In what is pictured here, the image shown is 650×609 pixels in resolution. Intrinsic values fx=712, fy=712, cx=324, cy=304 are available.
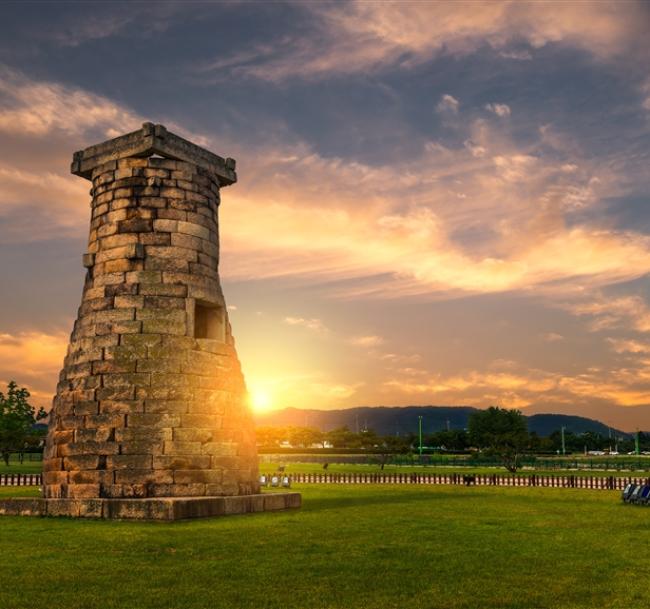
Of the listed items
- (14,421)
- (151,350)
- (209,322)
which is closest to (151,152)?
(209,322)

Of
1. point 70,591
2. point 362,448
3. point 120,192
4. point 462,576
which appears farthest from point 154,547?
point 362,448

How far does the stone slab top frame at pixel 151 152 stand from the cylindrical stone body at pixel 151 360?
0.28 metres

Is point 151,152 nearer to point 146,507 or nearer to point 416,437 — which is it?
point 146,507

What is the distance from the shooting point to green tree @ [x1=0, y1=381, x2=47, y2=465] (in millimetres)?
60844

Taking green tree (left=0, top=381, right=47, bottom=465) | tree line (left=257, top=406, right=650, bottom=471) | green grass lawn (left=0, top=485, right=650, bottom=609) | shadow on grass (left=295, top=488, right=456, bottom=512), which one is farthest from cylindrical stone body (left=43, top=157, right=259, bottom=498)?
tree line (left=257, top=406, right=650, bottom=471)

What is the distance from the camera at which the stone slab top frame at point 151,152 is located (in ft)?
69.5

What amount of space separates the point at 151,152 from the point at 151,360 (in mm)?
6310

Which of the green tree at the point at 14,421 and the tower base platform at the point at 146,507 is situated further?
the green tree at the point at 14,421

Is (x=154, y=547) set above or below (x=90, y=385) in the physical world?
below

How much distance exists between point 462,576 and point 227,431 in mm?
10967

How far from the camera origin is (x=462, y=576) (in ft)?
35.1

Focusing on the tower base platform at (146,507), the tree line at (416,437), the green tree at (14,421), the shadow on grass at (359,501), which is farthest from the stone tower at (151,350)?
the tree line at (416,437)

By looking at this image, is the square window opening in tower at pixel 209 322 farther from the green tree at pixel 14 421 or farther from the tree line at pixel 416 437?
the tree line at pixel 416 437

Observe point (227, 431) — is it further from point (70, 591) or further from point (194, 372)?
point (70, 591)
